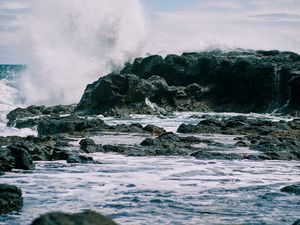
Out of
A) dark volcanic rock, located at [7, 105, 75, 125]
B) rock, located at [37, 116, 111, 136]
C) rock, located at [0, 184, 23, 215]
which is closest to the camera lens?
rock, located at [0, 184, 23, 215]

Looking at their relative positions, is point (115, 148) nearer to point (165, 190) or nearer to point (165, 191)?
point (165, 190)

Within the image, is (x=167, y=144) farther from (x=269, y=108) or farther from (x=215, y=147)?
(x=269, y=108)

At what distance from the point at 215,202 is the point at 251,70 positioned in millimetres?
45674

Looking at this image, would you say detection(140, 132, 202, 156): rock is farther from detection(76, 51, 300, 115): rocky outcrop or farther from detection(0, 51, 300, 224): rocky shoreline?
detection(76, 51, 300, 115): rocky outcrop

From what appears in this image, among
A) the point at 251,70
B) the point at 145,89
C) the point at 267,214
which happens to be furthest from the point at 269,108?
the point at 267,214

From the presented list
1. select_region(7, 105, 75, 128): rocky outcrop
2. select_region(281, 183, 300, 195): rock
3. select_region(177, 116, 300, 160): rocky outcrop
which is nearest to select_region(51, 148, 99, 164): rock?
select_region(177, 116, 300, 160): rocky outcrop

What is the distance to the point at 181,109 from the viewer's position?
51.6m

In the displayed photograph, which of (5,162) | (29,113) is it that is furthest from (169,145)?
(29,113)

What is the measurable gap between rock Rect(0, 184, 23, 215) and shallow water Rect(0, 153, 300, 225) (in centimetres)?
17

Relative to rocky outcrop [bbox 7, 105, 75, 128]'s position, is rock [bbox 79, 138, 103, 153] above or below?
below

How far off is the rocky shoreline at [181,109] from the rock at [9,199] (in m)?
0.02

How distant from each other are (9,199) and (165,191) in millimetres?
3315

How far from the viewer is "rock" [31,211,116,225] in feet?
17.2

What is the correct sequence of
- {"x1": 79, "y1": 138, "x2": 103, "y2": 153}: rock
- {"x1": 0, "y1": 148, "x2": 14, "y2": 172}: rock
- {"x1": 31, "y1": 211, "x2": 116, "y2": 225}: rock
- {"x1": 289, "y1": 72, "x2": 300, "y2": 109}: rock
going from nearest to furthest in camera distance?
{"x1": 31, "y1": 211, "x2": 116, "y2": 225}: rock → {"x1": 0, "y1": 148, "x2": 14, "y2": 172}: rock → {"x1": 79, "y1": 138, "x2": 103, "y2": 153}: rock → {"x1": 289, "y1": 72, "x2": 300, "y2": 109}: rock
